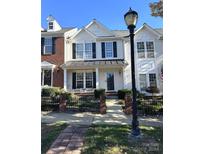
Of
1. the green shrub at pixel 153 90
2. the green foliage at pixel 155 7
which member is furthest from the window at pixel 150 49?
the green foliage at pixel 155 7

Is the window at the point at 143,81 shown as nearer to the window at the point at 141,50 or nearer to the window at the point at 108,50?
the window at the point at 141,50

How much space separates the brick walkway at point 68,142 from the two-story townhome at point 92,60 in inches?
400

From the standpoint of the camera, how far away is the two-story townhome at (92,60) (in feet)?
48.9

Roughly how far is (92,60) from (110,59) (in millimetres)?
1318

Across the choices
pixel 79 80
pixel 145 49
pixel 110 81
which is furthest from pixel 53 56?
pixel 145 49

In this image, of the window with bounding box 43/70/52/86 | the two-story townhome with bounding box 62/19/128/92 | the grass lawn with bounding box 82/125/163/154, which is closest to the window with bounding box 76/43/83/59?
the two-story townhome with bounding box 62/19/128/92

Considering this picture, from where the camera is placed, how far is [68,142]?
383cm

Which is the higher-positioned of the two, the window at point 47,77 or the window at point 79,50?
the window at point 79,50

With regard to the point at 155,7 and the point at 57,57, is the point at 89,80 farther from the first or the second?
the point at 155,7

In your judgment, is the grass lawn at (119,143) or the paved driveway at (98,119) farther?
the paved driveway at (98,119)

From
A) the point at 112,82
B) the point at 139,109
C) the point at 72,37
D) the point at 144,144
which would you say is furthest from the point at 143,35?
the point at 144,144

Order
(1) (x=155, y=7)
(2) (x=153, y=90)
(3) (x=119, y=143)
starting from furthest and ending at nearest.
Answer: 1. (2) (x=153, y=90)
2. (1) (x=155, y=7)
3. (3) (x=119, y=143)
